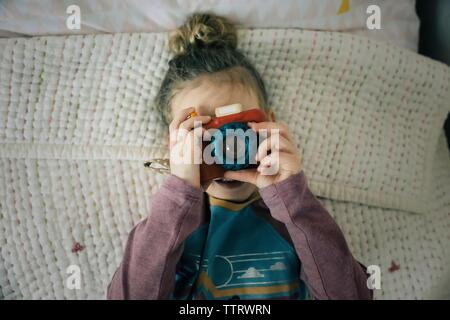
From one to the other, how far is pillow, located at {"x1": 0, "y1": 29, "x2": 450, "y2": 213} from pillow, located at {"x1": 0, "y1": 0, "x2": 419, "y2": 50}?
0.02m

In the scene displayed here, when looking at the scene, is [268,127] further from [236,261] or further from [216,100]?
[236,261]

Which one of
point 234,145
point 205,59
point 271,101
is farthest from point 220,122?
point 271,101

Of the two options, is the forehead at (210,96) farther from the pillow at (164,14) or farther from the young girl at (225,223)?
the pillow at (164,14)

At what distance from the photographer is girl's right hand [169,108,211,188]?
27.4 inches

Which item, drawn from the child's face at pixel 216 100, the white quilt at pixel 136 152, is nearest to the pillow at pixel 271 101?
the white quilt at pixel 136 152

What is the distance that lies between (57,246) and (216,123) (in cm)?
49

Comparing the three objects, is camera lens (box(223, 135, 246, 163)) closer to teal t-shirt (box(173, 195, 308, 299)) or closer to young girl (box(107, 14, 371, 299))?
young girl (box(107, 14, 371, 299))

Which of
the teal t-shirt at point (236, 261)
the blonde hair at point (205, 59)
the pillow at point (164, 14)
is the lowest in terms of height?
the teal t-shirt at point (236, 261)

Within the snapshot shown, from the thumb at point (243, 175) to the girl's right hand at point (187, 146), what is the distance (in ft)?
0.18

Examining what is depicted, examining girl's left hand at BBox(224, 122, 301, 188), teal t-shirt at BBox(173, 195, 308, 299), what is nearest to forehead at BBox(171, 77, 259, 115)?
girl's left hand at BBox(224, 122, 301, 188)

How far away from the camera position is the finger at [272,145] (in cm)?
69

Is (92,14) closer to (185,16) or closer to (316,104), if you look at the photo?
(185,16)

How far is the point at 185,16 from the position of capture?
927 millimetres
